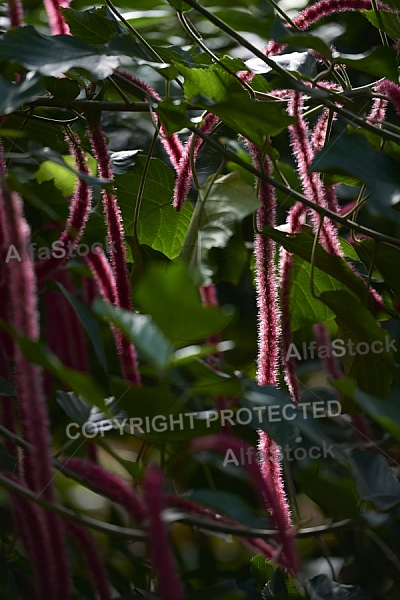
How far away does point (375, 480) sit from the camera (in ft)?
1.47

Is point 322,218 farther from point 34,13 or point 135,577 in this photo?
point 34,13

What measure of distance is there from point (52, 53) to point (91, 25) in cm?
13

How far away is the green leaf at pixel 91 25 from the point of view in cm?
60

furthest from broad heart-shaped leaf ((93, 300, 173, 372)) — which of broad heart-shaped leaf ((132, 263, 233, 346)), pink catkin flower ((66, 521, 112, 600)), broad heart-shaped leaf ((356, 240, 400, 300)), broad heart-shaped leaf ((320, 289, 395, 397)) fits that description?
broad heart-shaped leaf ((356, 240, 400, 300))

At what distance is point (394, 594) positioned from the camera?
771 millimetres

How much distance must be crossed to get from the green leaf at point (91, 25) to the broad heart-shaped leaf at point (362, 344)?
0.26 m

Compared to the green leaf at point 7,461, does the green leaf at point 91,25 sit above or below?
above

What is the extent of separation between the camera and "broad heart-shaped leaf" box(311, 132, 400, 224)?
486mm

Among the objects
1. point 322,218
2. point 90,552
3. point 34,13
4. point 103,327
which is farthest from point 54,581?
point 34,13

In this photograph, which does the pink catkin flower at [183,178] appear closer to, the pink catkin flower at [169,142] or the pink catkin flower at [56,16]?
the pink catkin flower at [169,142]

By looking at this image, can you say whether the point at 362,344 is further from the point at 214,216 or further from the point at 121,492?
the point at 121,492

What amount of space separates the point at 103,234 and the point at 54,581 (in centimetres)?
45

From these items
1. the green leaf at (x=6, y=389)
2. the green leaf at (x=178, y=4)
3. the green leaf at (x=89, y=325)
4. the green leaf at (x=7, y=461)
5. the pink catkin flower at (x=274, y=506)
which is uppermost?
the green leaf at (x=178, y=4)

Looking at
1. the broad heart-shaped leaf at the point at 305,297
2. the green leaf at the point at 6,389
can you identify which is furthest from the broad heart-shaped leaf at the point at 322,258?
the green leaf at the point at 6,389
